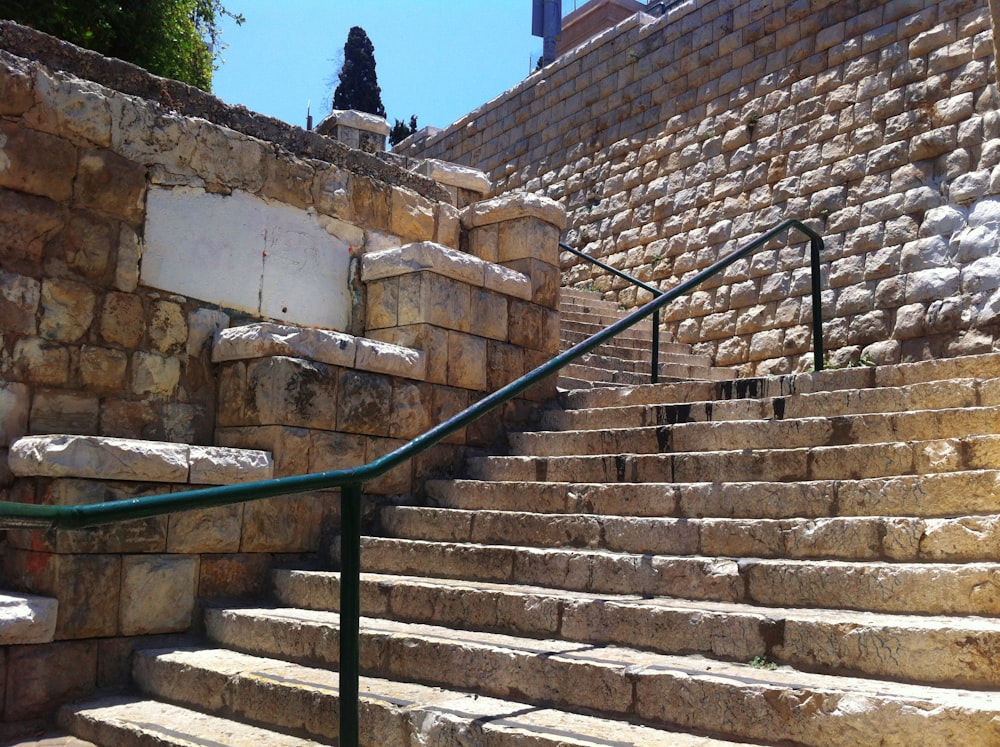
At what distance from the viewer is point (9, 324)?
3.99m

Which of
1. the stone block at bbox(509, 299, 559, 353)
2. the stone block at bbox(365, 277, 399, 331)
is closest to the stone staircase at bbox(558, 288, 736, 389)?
the stone block at bbox(509, 299, 559, 353)

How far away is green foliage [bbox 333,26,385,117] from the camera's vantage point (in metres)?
24.0

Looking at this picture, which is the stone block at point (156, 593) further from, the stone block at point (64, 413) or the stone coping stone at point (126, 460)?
the stone block at point (64, 413)

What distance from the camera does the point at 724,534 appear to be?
3.53 metres

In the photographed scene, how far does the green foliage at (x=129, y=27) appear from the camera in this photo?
25.2 ft

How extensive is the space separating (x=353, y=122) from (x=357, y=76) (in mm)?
17763

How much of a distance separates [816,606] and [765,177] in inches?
269

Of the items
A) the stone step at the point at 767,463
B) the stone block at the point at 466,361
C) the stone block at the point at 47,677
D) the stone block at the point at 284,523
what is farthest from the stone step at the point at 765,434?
the stone block at the point at 47,677

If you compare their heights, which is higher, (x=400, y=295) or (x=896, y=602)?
(x=400, y=295)

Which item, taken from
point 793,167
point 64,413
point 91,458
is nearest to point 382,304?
point 64,413

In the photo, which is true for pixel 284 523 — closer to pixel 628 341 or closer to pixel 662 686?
pixel 662 686

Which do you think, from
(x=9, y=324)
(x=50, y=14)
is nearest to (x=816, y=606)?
(x=9, y=324)

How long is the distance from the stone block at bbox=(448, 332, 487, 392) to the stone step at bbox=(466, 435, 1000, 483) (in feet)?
1.97

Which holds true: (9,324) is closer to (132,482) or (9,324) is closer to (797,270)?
(132,482)
